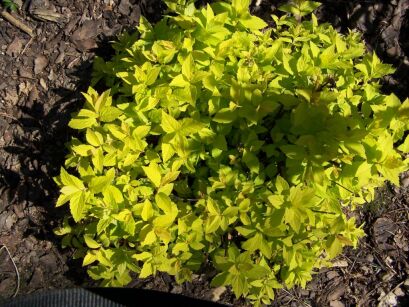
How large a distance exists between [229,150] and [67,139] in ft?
4.47

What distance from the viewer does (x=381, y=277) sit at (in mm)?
3104

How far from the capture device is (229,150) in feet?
7.32

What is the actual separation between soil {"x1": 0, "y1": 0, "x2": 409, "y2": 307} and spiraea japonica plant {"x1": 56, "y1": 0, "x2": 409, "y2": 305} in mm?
728

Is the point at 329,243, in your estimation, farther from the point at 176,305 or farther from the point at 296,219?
the point at 176,305

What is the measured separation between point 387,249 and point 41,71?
269cm

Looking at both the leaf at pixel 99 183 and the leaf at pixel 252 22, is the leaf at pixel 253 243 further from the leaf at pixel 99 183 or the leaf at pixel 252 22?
the leaf at pixel 252 22

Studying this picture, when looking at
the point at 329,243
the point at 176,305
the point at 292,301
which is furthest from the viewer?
the point at 292,301

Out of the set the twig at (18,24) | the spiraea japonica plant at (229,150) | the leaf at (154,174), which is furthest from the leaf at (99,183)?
the twig at (18,24)

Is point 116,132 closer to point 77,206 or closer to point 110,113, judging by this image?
point 110,113

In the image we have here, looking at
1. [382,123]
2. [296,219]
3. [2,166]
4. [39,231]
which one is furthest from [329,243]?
[2,166]

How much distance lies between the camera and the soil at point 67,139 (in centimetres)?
296

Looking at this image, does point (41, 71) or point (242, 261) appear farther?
point (41, 71)

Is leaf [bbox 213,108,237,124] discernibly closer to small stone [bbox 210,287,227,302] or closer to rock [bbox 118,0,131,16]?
small stone [bbox 210,287,227,302]

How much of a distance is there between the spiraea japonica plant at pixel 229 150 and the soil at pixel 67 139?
2.39 ft
